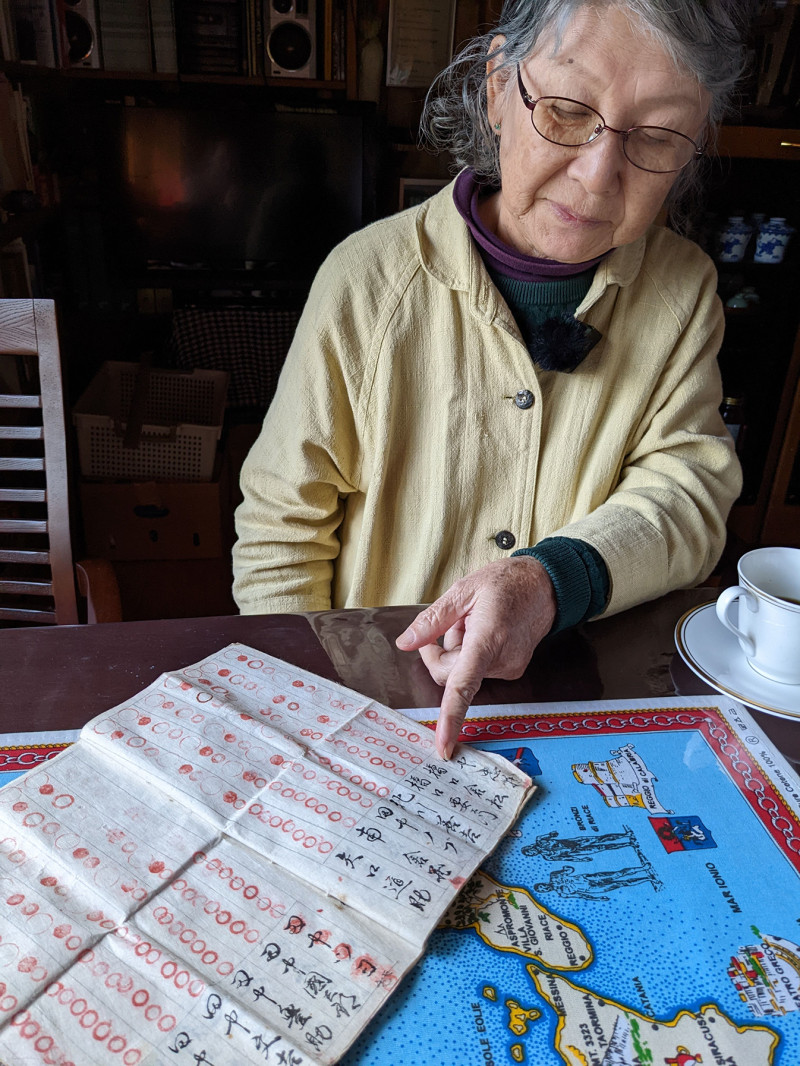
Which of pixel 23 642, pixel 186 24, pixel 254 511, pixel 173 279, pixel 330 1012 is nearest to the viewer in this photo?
pixel 330 1012

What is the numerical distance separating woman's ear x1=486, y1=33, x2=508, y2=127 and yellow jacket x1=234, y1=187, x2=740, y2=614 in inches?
4.8

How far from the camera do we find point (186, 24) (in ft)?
8.21

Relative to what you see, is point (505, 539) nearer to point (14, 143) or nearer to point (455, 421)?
point (455, 421)

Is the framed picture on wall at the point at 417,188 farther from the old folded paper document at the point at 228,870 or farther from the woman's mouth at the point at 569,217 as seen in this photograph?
the old folded paper document at the point at 228,870

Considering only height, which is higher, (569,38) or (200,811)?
(569,38)

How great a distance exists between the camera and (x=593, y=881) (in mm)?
545

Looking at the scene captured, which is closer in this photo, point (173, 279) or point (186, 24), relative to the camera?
point (186, 24)

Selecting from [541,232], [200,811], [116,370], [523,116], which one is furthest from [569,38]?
[116,370]

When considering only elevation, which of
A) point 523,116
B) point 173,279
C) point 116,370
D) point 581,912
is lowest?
point 116,370

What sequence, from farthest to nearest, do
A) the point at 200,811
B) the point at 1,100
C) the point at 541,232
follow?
the point at 1,100
the point at 541,232
the point at 200,811

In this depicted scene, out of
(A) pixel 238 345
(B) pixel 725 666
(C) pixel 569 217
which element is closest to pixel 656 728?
(B) pixel 725 666

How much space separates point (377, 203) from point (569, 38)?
7.14 feet

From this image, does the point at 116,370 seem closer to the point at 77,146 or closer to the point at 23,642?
the point at 77,146

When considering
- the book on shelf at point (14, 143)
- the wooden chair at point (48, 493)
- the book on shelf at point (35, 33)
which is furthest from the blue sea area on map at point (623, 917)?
the book on shelf at point (35, 33)
